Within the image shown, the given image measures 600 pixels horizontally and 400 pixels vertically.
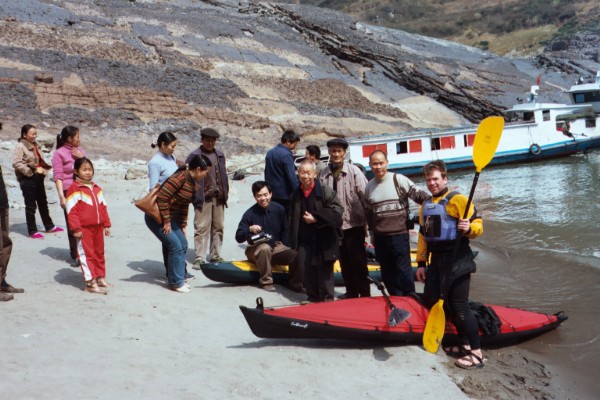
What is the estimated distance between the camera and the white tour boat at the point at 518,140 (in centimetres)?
2184

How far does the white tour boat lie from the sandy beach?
1528 cm

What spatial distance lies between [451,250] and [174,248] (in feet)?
8.94

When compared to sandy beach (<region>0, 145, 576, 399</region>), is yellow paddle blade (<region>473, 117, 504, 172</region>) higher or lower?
higher

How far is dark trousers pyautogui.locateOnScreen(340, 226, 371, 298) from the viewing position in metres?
6.14

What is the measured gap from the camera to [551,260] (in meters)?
9.71

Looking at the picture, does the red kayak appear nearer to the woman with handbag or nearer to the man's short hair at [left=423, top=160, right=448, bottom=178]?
the man's short hair at [left=423, top=160, right=448, bottom=178]

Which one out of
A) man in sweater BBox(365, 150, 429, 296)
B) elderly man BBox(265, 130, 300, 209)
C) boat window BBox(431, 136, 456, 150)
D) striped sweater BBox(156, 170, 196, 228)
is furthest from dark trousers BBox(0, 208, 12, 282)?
boat window BBox(431, 136, 456, 150)

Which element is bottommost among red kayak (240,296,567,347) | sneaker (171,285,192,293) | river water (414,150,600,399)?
river water (414,150,600,399)

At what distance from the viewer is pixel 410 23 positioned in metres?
84.2

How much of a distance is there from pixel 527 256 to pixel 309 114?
18.5 meters

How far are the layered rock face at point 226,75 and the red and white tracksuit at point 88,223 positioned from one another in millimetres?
13662

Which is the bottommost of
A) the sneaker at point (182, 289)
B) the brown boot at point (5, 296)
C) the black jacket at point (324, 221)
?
the sneaker at point (182, 289)

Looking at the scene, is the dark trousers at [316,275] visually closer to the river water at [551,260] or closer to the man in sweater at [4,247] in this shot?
the river water at [551,260]

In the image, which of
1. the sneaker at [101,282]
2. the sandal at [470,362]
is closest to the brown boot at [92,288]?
the sneaker at [101,282]
